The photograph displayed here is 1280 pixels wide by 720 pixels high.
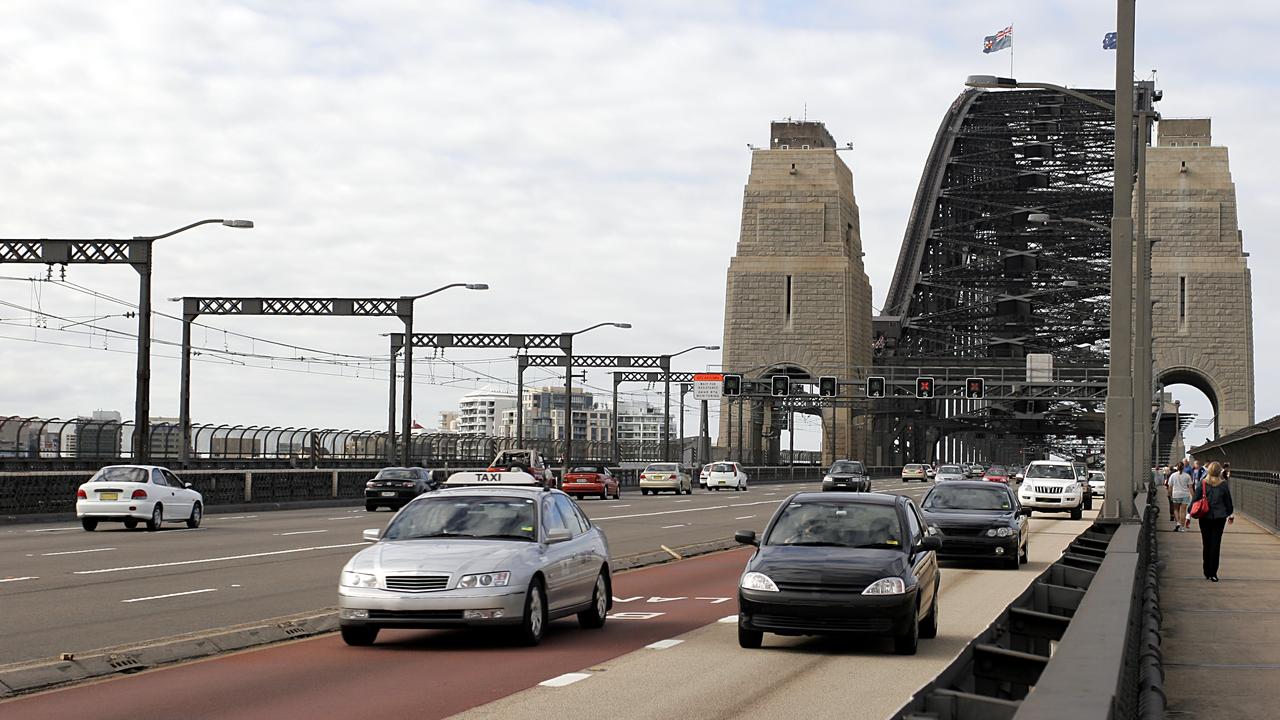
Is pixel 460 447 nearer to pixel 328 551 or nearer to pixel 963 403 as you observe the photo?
pixel 328 551

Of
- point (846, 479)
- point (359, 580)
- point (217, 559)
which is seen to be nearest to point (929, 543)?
point (359, 580)

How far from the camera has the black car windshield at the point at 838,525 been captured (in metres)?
15.2

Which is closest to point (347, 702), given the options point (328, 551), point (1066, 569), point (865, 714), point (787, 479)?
point (865, 714)

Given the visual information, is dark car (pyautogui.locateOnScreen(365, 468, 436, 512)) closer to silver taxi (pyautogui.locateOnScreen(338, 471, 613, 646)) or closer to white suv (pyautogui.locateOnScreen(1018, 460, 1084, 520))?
white suv (pyautogui.locateOnScreen(1018, 460, 1084, 520))

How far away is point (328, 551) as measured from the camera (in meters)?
28.2

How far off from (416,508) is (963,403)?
177 m

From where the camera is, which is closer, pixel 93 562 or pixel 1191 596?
pixel 1191 596

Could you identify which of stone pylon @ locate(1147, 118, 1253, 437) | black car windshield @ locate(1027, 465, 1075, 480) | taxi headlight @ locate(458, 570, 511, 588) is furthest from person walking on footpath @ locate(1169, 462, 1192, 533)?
stone pylon @ locate(1147, 118, 1253, 437)

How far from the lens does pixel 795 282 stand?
123 meters

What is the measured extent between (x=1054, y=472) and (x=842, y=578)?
3646 cm

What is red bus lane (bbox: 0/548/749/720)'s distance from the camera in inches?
428

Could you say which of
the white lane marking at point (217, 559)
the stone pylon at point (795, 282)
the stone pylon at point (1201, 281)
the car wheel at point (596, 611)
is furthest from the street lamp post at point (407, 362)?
the stone pylon at point (1201, 281)

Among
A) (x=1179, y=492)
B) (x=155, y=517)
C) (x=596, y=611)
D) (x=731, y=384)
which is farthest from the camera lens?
(x=731, y=384)

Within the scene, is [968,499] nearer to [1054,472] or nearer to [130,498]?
[130,498]
